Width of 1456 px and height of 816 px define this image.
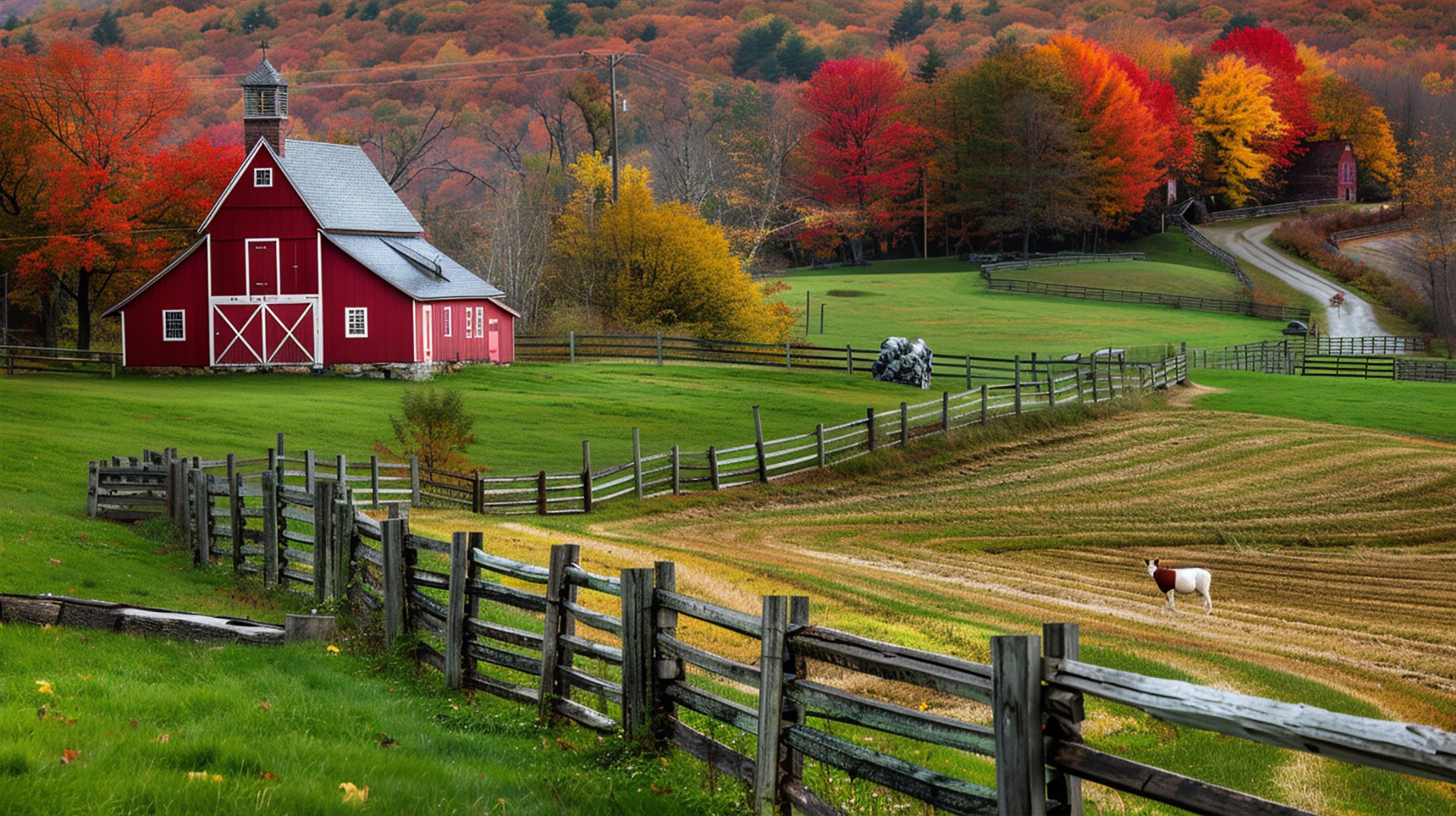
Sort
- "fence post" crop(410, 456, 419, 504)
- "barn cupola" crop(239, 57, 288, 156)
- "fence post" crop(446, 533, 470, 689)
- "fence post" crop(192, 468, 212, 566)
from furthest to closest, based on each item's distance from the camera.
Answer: "barn cupola" crop(239, 57, 288, 156) → "fence post" crop(410, 456, 419, 504) → "fence post" crop(192, 468, 212, 566) → "fence post" crop(446, 533, 470, 689)

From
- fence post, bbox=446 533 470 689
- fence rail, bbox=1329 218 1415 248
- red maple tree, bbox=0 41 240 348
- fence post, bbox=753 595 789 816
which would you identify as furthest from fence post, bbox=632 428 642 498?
fence rail, bbox=1329 218 1415 248

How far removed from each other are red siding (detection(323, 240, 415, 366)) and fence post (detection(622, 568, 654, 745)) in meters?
39.5

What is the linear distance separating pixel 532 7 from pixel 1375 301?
383 feet

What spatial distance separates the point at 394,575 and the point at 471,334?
38.9 meters

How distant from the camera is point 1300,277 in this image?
79.4m

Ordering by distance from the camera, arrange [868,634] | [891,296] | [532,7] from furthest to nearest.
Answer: [532,7] → [891,296] → [868,634]

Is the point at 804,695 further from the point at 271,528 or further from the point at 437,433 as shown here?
the point at 437,433

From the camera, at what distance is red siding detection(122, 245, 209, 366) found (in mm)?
45156

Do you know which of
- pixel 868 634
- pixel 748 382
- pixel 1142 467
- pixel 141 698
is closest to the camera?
pixel 141 698

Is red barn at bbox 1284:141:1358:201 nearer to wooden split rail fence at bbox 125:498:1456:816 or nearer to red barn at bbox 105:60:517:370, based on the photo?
red barn at bbox 105:60:517:370

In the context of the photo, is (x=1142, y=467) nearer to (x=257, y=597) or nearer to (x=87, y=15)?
(x=257, y=597)

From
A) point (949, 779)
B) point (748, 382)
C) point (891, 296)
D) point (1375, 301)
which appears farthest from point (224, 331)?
point (1375, 301)

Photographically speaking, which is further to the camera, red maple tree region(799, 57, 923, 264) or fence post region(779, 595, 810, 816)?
red maple tree region(799, 57, 923, 264)

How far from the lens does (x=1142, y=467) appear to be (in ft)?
95.2
